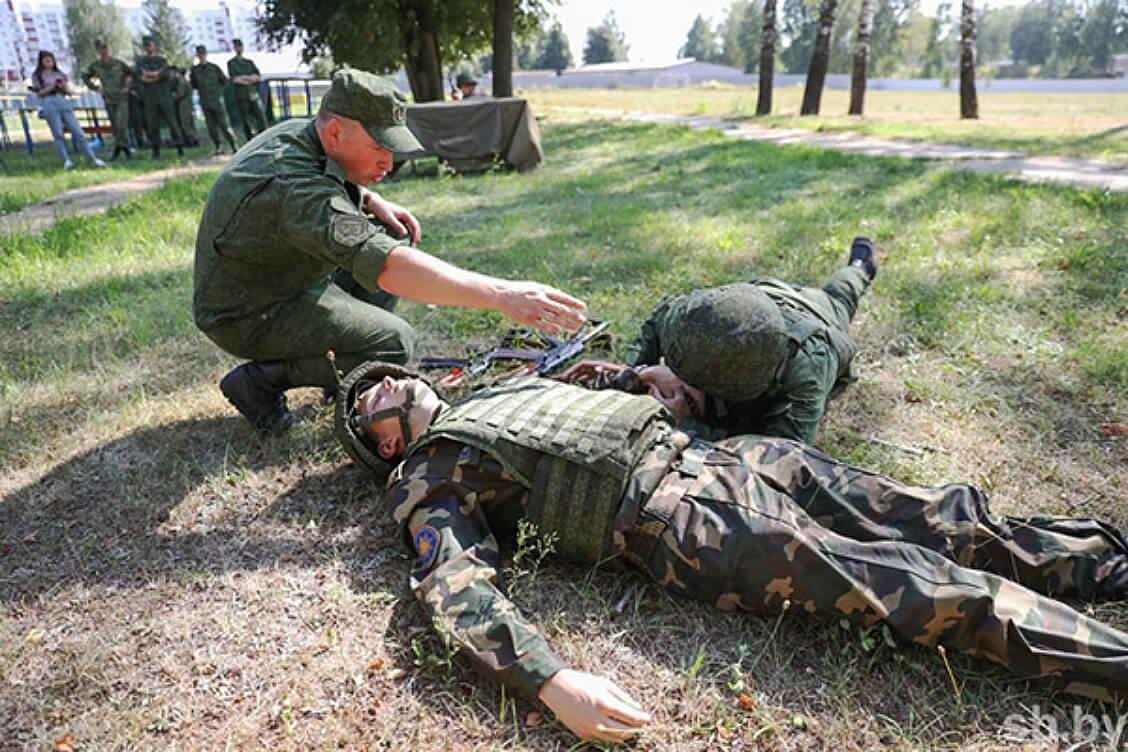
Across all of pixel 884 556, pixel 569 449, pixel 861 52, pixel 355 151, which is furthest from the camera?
pixel 861 52

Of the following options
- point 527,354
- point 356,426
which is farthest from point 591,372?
point 356,426

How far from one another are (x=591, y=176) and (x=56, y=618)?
27.7 ft

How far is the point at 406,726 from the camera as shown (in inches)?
73.5

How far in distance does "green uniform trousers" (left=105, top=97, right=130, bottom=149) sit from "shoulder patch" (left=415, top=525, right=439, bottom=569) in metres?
15.6

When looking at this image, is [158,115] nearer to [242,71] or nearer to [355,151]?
[242,71]

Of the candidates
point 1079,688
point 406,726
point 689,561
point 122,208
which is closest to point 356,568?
point 406,726

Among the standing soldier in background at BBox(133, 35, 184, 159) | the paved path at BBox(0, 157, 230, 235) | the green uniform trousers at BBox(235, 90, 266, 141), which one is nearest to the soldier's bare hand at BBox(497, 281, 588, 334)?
the paved path at BBox(0, 157, 230, 235)

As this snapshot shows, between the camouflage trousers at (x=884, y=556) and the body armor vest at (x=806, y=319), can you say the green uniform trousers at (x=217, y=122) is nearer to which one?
the body armor vest at (x=806, y=319)

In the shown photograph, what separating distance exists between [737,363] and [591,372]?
751 mm

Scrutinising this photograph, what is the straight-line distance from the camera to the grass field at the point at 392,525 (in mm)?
1895

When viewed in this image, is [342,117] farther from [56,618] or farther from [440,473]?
[56,618]

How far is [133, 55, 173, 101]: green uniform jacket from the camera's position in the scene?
15.0 meters

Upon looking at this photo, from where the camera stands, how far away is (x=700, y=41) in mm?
123062

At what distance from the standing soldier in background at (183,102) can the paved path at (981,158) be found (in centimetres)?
1179
